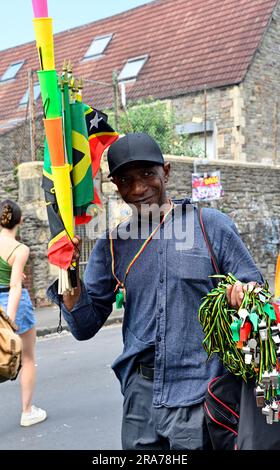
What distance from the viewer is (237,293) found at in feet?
7.32

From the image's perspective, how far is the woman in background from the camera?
5.31 m

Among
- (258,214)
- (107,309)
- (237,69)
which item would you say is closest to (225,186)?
(258,214)

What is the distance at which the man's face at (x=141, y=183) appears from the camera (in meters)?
2.66

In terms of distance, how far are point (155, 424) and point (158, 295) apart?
0.49 m

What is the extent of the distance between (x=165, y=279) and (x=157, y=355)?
29 centimetres

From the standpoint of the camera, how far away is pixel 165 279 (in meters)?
2.59

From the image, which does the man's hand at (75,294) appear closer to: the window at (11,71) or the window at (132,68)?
the window at (132,68)

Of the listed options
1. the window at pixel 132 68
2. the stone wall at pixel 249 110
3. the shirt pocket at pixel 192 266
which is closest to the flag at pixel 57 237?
the shirt pocket at pixel 192 266

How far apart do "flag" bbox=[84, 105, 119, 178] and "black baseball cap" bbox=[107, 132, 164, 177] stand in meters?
0.06

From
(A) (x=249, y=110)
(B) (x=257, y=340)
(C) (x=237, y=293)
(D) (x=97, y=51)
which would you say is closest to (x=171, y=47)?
(D) (x=97, y=51)

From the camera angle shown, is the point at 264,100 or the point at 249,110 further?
the point at 264,100

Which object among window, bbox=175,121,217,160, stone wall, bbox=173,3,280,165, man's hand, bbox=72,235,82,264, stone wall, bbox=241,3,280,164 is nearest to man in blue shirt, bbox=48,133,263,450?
man's hand, bbox=72,235,82,264

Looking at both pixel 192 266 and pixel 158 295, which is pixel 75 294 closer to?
pixel 158 295

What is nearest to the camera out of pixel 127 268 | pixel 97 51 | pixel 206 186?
pixel 127 268
